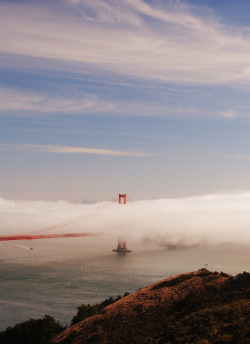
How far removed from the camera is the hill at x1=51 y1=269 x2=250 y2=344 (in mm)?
20188

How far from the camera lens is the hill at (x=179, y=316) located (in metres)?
20.2

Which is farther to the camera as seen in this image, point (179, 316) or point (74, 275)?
point (74, 275)

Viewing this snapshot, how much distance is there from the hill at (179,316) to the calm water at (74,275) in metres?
25.9

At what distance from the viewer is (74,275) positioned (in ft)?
294

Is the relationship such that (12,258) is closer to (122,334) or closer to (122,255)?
(122,255)

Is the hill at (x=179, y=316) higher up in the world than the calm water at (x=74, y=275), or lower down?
higher up

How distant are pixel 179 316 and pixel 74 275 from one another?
225ft

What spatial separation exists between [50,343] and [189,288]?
32.2ft

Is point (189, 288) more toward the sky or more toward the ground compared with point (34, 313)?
more toward the sky

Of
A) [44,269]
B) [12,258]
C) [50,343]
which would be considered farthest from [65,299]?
[12,258]

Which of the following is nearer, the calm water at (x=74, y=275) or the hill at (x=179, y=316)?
the hill at (x=179, y=316)

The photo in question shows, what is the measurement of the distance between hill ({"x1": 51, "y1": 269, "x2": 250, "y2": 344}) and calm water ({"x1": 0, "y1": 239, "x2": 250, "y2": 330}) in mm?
25866

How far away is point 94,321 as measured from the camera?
2627 centimetres

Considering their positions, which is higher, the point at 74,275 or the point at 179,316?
the point at 179,316
